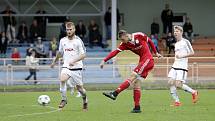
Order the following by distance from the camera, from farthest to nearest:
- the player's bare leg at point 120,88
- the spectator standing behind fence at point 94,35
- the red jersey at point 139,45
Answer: the spectator standing behind fence at point 94,35 < the red jersey at point 139,45 < the player's bare leg at point 120,88

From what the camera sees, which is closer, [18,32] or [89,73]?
[89,73]

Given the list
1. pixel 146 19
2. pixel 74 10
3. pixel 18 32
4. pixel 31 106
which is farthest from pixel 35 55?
pixel 31 106

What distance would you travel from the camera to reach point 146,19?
43.0 meters

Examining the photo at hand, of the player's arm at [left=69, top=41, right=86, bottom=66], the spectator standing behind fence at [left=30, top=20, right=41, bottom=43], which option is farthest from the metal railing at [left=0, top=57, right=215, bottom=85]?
the player's arm at [left=69, top=41, right=86, bottom=66]

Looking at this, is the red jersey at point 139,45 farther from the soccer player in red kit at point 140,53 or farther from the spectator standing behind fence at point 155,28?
the spectator standing behind fence at point 155,28

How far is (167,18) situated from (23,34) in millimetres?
8931

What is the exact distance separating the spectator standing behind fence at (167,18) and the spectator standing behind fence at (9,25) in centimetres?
920

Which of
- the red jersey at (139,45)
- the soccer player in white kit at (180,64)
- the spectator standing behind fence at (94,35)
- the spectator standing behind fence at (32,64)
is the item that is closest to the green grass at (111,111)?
the soccer player in white kit at (180,64)

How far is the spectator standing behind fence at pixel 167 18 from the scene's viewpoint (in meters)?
39.9

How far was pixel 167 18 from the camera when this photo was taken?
40.1m

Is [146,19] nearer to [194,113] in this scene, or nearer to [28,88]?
[28,88]

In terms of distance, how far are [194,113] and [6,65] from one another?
17675mm

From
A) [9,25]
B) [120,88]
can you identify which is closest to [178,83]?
[120,88]

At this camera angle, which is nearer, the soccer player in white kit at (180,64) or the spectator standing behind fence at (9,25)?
the soccer player in white kit at (180,64)
